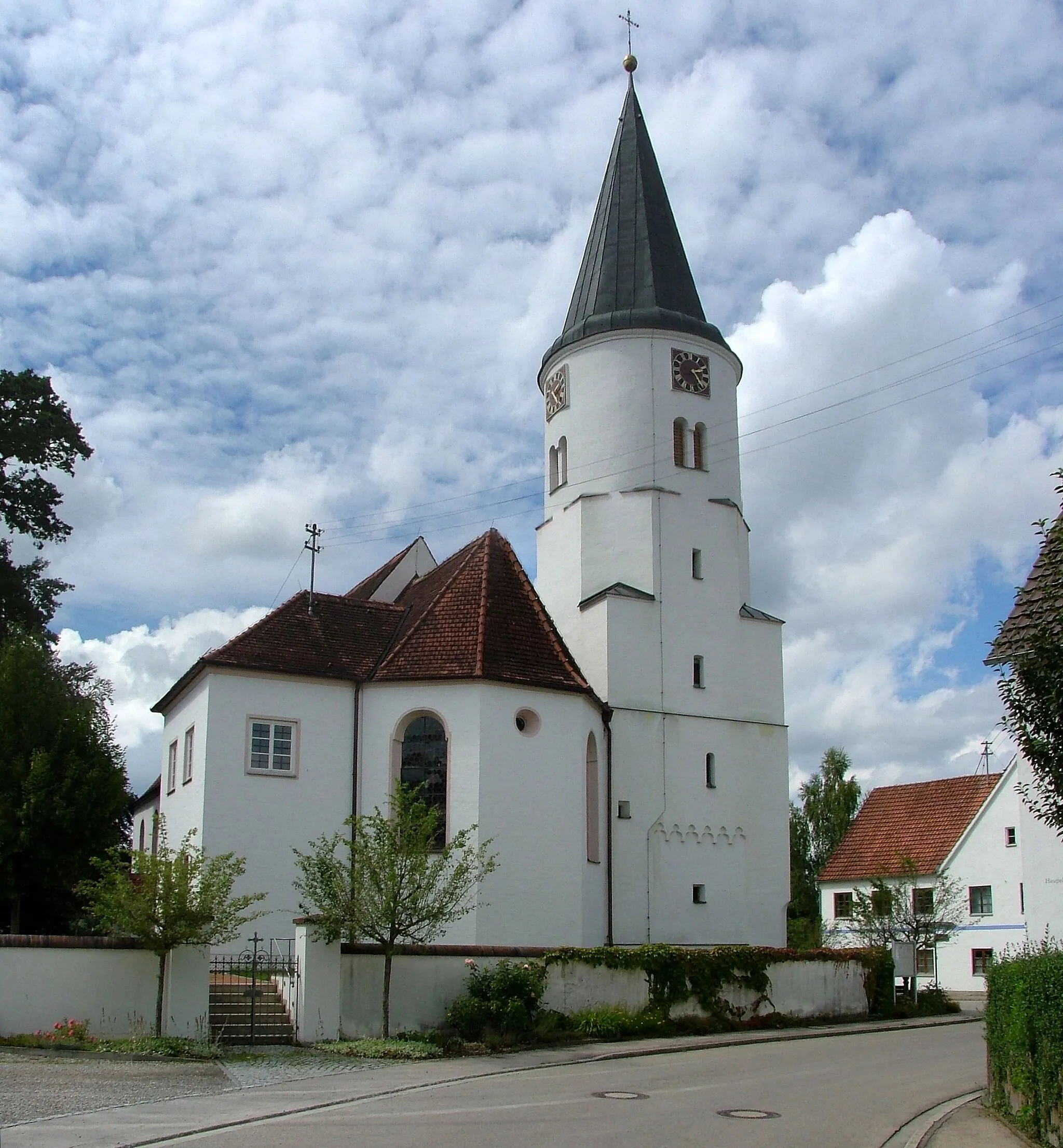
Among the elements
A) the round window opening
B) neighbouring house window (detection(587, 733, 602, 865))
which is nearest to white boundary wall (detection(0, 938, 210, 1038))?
the round window opening

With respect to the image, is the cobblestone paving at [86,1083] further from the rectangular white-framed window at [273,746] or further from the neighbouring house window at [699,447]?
the neighbouring house window at [699,447]

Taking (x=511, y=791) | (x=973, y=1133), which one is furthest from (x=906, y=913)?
(x=973, y=1133)

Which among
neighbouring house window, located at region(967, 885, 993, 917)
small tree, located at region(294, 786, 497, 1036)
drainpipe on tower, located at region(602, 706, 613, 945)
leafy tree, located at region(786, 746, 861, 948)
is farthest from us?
leafy tree, located at region(786, 746, 861, 948)

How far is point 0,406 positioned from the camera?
36438 mm

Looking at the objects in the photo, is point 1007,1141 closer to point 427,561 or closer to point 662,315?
point 662,315

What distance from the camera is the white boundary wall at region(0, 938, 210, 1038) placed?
19.0 metres

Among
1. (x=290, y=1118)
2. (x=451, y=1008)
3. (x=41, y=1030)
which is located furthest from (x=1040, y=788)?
(x=41, y=1030)

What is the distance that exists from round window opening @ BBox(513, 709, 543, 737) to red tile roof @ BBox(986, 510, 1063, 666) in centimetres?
1608

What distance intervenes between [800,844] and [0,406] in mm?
43759

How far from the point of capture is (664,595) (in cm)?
3341

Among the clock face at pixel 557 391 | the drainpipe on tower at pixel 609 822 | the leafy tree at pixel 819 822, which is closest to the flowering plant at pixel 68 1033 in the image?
the drainpipe on tower at pixel 609 822

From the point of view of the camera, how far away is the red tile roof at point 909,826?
147 ft

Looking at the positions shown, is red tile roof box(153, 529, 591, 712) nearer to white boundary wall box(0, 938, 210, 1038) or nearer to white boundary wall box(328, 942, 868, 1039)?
white boundary wall box(328, 942, 868, 1039)

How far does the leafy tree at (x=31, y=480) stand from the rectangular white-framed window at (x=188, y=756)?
9244mm
